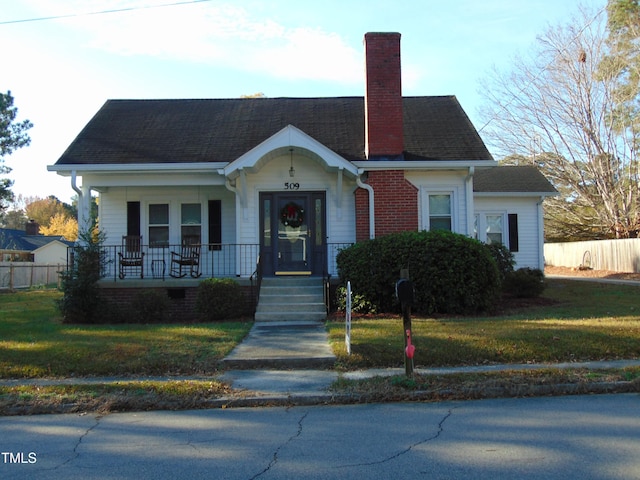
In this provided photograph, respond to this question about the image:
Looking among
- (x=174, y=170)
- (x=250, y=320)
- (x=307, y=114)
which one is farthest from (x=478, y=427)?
(x=307, y=114)

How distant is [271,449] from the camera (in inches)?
192

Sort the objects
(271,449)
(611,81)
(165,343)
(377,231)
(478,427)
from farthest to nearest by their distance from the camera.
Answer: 1. (611,81)
2. (377,231)
3. (165,343)
4. (478,427)
5. (271,449)

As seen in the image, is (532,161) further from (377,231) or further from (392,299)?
(392,299)

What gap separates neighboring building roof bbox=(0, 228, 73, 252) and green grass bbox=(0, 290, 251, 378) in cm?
3852

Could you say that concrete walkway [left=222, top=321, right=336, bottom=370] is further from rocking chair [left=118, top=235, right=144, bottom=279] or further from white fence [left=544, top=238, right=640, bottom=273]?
white fence [left=544, top=238, right=640, bottom=273]

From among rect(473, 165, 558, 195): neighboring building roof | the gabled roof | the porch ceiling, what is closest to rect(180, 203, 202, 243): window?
the gabled roof

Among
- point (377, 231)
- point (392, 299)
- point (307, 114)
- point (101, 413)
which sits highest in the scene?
point (307, 114)

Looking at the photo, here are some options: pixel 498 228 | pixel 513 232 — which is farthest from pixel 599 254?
pixel 498 228

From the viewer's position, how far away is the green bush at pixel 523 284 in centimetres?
1394

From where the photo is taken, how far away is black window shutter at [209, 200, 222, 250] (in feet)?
48.4

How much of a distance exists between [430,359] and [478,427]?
2476 millimetres

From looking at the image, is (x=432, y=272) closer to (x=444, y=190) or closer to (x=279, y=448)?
(x=444, y=190)

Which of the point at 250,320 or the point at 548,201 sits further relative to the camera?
the point at 548,201

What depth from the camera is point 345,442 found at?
5000 mm
